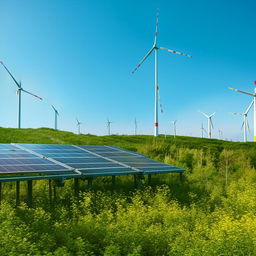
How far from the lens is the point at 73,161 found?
869 inches

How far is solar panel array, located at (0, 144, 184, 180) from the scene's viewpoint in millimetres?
18406

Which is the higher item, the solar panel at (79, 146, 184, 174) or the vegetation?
the solar panel at (79, 146, 184, 174)

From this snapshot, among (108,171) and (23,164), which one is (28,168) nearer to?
(23,164)

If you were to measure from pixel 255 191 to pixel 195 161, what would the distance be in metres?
15.1

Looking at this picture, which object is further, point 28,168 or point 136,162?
point 136,162

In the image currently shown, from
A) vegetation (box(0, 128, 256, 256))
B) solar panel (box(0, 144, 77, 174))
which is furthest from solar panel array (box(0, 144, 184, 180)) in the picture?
vegetation (box(0, 128, 256, 256))

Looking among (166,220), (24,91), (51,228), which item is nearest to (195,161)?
(166,220)

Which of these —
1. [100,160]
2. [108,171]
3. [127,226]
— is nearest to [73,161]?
[100,160]

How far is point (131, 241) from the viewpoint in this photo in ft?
42.1

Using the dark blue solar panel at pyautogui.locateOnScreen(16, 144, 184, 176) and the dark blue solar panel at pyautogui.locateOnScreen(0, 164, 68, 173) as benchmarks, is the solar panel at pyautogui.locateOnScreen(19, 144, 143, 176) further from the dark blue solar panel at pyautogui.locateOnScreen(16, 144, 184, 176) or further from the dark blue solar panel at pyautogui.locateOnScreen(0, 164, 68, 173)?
the dark blue solar panel at pyautogui.locateOnScreen(0, 164, 68, 173)

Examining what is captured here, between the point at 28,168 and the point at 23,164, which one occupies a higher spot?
the point at 23,164

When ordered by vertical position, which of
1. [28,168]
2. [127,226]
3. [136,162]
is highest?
[28,168]

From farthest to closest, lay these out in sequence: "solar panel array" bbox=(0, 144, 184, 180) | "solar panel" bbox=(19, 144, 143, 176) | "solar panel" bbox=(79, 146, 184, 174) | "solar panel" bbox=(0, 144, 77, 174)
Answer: "solar panel" bbox=(79, 146, 184, 174) < "solar panel" bbox=(19, 144, 143, 176) < "solar panel array" bbox=(0, 144, 184, 180) < "solar panel" bbox=(0, 144, 77, 174)

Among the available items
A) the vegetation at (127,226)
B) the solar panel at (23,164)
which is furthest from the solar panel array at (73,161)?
the vegetation at (127,226)
